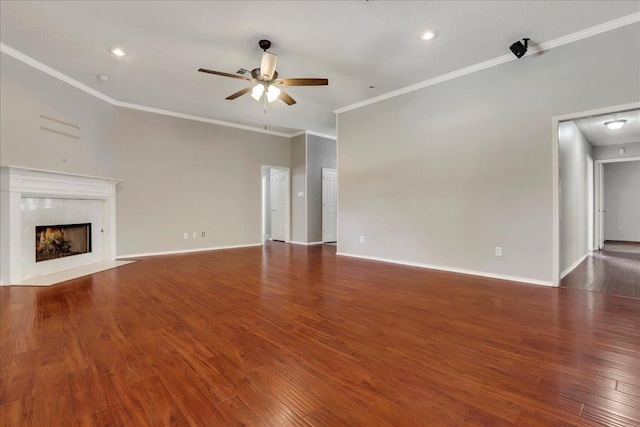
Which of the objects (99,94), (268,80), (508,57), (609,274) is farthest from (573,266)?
(99,94)

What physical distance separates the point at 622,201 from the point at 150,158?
40.6 ft

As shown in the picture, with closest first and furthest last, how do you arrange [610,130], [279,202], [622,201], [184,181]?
[610,130], [184,181], [622,201], [279,202]

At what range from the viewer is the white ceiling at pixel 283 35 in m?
3.00

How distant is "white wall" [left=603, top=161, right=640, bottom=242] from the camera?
27.0 feet

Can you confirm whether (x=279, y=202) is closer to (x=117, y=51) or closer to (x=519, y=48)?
(x=117, y=51)

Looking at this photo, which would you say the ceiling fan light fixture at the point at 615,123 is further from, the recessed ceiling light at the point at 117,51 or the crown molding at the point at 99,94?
the recessed ceiling light at the point at 117,51

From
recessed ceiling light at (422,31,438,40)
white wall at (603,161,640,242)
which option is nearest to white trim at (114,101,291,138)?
recessed ceiling light at (422,31,438,40)

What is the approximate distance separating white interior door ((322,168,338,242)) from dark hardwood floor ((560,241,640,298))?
5211mm

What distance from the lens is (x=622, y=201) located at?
27.7ft

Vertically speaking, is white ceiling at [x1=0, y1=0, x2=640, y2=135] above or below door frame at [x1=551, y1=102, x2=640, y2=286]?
above

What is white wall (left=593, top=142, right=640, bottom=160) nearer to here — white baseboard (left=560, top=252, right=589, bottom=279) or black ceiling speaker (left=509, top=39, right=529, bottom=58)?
white baseboard (left=560, top=252, right=589, bottom=279)

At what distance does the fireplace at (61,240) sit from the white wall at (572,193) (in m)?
7.44

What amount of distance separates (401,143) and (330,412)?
458cm

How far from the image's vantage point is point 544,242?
3770mm
